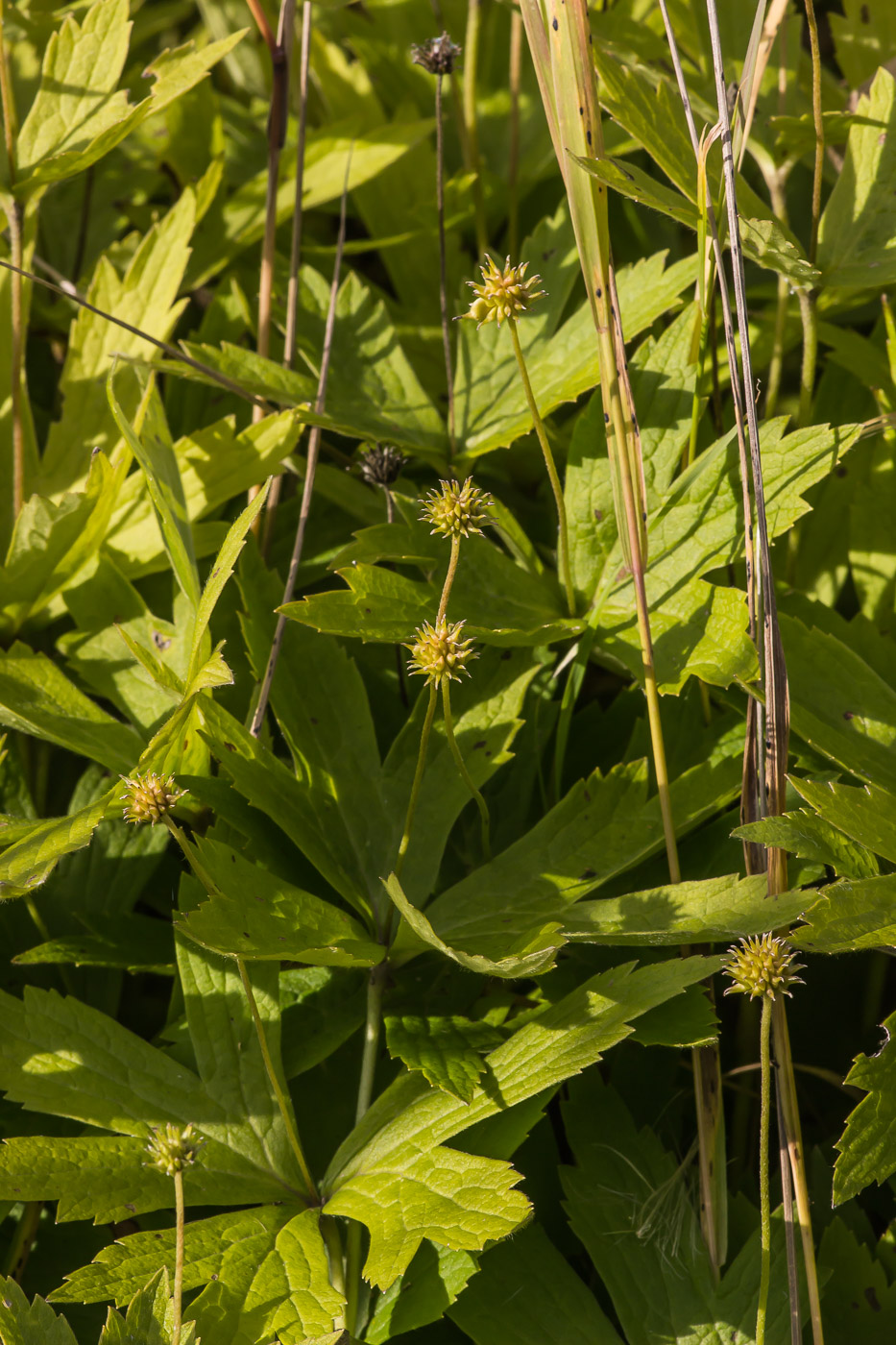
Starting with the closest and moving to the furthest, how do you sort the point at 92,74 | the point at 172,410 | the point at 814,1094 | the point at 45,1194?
the point at 45,1194 < the point at 814,1094 < the point at 92,74 < the point at 172,410

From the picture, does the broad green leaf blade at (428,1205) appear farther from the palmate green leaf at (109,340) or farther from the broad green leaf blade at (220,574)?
the palmate green leaf at (109,340)

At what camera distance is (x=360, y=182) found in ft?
5.16

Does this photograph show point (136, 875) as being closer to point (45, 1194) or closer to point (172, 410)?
point (45, 1194)

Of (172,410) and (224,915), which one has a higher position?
(172,410)

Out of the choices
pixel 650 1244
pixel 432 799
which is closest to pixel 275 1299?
pixel 650 1244

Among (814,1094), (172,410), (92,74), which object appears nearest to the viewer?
(814,1094)

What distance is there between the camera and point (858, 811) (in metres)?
0.93

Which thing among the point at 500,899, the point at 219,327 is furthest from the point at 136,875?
the point at 219,327

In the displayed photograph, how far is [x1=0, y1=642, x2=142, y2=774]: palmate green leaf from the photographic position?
1.08 m

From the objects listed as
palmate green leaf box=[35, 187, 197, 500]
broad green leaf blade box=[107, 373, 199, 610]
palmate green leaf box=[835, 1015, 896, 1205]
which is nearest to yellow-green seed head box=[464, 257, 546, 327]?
broad green leaf blade box=[107, 373, 199, 610]

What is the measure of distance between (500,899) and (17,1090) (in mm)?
464

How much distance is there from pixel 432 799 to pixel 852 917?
1.33ft

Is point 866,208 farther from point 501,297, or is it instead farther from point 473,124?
point 473,124

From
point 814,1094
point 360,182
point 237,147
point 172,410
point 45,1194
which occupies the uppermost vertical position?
point 237,147
